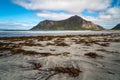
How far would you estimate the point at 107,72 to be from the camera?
179 inches

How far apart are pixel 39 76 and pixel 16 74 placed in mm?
993

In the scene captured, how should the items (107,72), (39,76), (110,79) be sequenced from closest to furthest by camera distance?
1. (110,79)
2. (39,76)
3. (107,72)

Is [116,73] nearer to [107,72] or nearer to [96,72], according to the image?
[107,72]

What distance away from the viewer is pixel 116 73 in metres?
4.43

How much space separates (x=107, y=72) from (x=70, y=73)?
61.8 inches

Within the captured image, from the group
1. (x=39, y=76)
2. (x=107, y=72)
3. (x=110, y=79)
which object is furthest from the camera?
(x=107, y=72)

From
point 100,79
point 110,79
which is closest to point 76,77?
point 100,79

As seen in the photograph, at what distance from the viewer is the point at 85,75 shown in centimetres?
427

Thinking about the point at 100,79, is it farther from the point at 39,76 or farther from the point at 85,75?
the point at 39,76

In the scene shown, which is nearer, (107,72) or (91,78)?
(91,78)

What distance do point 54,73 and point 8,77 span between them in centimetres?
175

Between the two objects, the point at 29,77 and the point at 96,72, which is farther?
the point at 96,72

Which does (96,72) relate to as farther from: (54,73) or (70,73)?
(54,73)

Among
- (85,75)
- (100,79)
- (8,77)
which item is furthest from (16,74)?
(100,79)
